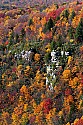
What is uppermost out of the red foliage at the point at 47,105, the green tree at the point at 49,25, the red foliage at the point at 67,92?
the green tree at the point at 49,25

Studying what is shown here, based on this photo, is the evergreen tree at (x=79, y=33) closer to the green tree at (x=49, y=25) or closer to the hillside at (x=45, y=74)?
the hillside at (x=45, y=74)

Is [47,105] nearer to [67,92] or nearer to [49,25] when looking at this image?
[67,92]

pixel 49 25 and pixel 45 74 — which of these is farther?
pixel 49 25

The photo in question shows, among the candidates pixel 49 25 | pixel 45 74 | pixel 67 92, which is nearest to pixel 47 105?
pixel 67 92

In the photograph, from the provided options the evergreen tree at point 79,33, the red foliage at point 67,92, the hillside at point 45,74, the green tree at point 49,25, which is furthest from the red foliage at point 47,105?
the green tree at point 49,25

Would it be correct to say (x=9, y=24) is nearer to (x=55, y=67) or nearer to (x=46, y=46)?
(x=46, y=46)

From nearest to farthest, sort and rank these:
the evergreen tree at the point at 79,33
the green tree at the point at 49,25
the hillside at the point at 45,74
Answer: the hillside at the point at 45,74 < the evergreen tree at the point at 79,33 < the green tree at the point at 49,25

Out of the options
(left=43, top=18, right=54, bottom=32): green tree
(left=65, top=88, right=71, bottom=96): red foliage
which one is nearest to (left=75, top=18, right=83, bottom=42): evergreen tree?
(left=43, top=18, right=54, bottom=32): green tree

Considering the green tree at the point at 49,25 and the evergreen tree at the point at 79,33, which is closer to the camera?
the evergreen tree at the point at 79,33
